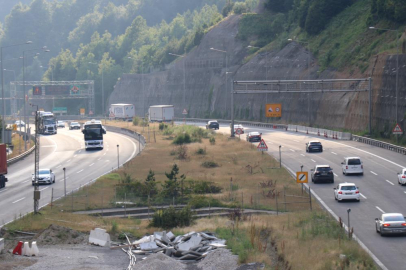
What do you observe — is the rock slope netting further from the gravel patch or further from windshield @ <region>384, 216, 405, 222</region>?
the gravel patch

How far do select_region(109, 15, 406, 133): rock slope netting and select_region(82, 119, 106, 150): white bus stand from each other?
2761cm

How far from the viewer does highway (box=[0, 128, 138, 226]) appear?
41.0 metres

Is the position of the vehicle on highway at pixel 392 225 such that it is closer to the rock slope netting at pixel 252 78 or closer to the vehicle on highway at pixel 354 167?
the vehicle on highway at pixel 354 167

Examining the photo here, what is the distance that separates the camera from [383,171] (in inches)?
1978

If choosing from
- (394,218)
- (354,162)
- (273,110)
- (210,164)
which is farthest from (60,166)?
(273,110)

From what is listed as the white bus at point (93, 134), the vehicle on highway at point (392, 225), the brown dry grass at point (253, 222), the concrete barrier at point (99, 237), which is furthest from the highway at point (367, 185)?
the white bus at point (93, 134)

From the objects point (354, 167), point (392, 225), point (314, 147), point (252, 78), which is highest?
point (252, 78)

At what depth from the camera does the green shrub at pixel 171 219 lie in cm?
3381

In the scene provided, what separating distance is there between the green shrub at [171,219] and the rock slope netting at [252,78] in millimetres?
40164

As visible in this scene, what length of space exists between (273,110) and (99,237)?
224ft

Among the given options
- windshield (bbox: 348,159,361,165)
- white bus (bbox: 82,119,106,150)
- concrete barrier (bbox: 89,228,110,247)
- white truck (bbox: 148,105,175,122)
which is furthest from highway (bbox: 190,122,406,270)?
white truck (bbox: 148,105,175,122)

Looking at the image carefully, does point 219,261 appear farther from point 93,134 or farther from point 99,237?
point 93,134

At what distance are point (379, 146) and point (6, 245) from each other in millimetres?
45280

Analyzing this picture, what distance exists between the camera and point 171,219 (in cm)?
3397
